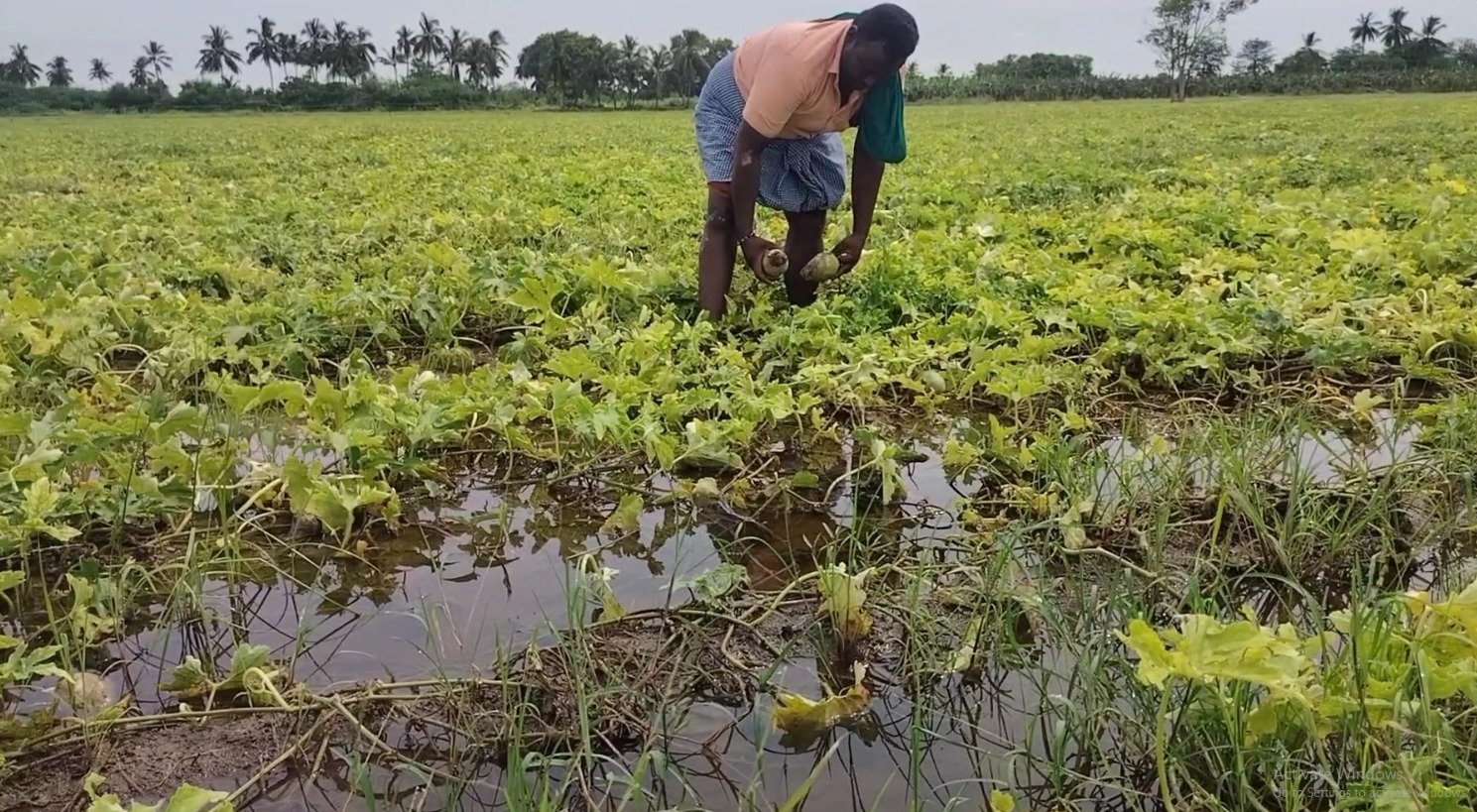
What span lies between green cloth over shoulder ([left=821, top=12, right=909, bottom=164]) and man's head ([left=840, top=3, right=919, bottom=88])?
0.92 feet

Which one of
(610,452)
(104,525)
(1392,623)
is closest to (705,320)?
(610,452)

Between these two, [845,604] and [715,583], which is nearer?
[845,604]

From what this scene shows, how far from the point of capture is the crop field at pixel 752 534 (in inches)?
55.3

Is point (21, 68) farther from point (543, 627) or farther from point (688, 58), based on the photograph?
point (543, 627)

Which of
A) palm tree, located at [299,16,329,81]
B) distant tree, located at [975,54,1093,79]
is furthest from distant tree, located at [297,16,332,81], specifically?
distant tree, located at [975,54,1093,79]

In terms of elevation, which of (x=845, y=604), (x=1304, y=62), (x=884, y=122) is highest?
(x=1304, y=62)

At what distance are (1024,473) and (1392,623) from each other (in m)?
1.11

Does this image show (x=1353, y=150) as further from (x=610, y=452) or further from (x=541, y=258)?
(x=610, y=452)

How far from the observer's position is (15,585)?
1.96 metres

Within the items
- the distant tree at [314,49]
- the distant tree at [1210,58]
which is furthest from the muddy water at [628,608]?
the distant tree at [314,49]

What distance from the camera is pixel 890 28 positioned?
3311 millimetres

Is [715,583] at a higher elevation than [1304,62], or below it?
below

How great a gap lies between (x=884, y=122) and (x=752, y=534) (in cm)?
208

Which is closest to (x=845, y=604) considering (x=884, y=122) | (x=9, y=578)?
(x=9, y=578)
